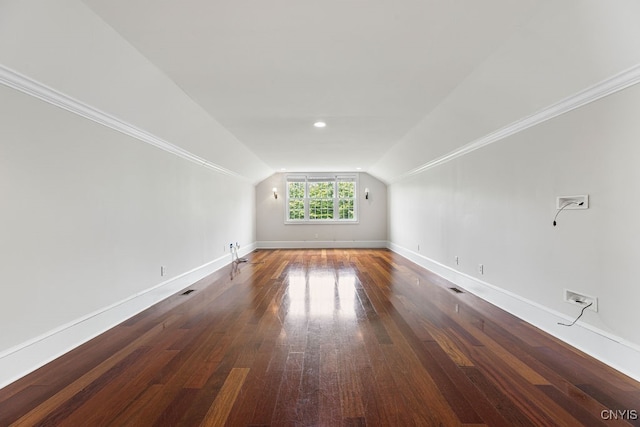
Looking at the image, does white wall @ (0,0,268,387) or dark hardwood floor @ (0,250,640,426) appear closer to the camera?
dark hardwood floor @ (0,250,640,426)

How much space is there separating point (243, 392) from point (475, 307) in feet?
9.14

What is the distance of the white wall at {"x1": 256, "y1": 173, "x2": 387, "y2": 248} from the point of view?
32.6 feet

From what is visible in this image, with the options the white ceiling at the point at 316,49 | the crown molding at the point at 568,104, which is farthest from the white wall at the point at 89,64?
the crown molding at the point at 568,104

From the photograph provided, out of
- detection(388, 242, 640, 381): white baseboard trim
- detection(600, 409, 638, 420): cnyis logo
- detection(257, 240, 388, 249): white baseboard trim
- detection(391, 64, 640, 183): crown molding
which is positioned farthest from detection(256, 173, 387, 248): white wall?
detection(600, 409, 638, 420): cnyis logo

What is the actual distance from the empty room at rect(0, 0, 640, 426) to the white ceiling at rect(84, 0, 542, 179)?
0.07ft

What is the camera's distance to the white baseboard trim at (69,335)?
6.73 ft

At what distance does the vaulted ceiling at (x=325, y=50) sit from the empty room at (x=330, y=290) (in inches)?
0.8

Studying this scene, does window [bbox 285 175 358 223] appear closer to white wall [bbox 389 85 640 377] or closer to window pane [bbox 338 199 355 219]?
window pane [bbox 338 199 355 219]

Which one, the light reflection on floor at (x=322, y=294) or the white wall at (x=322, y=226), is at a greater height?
the white wall at (x=322, y=226)

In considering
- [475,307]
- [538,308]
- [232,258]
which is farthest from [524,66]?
[232,258]

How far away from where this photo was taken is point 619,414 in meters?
1.68

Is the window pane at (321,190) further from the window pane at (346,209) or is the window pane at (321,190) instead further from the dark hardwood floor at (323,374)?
the dark hardwood floor at (323,374)

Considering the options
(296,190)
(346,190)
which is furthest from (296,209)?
(346,190)

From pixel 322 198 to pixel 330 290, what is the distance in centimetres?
582
